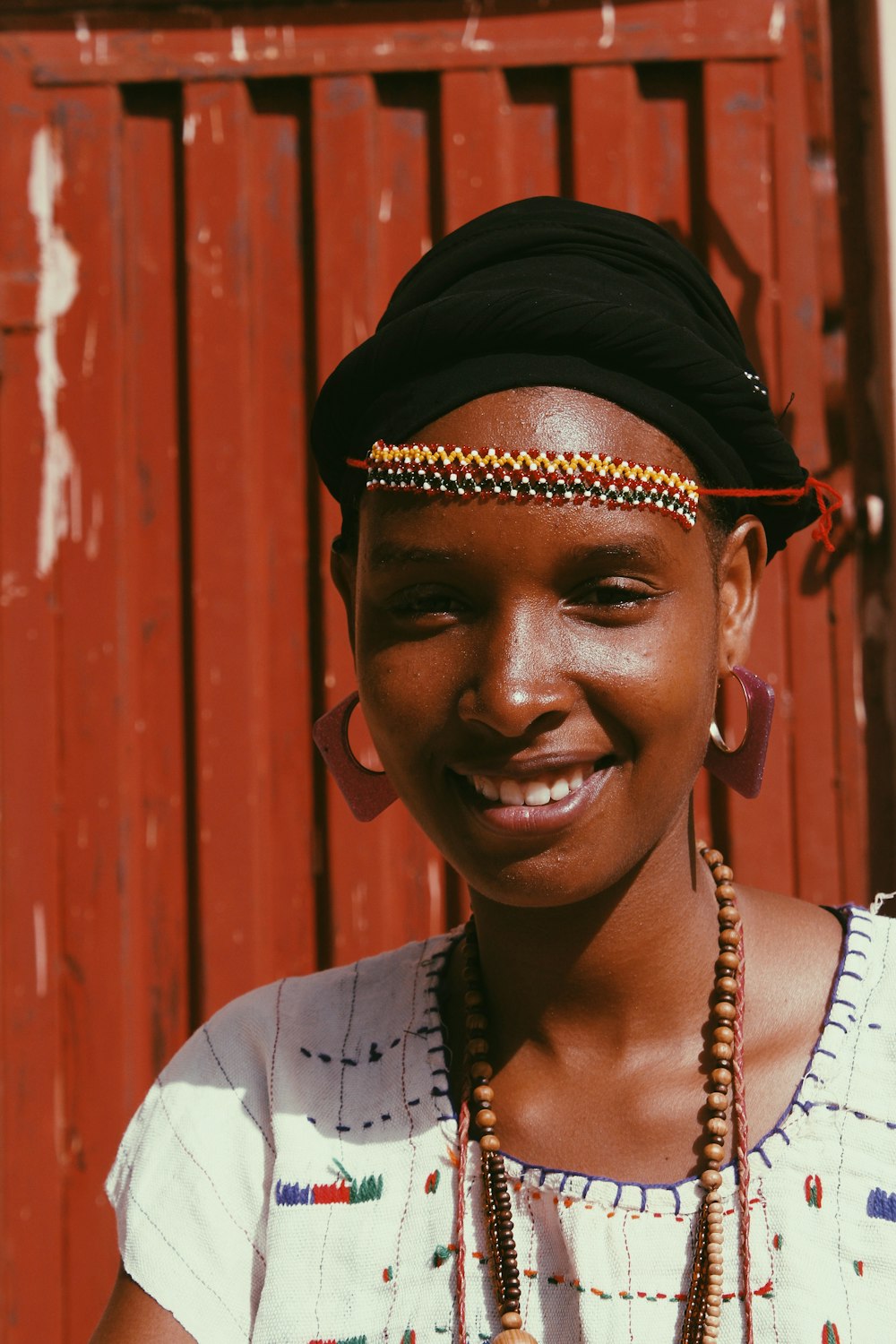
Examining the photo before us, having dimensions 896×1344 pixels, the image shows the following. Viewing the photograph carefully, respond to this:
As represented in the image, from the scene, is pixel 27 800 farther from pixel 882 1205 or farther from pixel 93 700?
pixel 882 1205

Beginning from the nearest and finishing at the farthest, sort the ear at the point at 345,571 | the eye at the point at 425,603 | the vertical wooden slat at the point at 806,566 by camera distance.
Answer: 1. the eye at the point at 425,603
2. the ear at the point at 345,571
3. the vertical wooden slat at the point at 806,566

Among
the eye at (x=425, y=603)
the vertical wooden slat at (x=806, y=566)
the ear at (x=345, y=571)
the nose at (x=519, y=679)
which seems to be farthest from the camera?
the vertical wooden slat at (x=806, y=566)

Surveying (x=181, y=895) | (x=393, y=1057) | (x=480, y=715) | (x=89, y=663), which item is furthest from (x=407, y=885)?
(x=480, y=715)

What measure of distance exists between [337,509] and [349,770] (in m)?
1.19

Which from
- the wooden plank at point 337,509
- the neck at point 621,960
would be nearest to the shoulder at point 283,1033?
the neck at point 621,960

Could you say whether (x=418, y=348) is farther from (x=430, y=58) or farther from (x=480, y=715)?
(x=430, y=58)

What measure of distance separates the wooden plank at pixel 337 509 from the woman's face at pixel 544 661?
135 centimetres

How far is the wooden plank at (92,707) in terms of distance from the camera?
2.90 metres

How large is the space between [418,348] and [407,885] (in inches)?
64.6

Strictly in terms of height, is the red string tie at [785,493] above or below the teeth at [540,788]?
above

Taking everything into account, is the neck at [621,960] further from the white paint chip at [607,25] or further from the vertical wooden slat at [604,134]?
the white paint chip at [607,25]

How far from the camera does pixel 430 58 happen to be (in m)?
2.90

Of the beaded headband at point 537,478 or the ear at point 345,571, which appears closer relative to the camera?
the beaded headband at point 537,478

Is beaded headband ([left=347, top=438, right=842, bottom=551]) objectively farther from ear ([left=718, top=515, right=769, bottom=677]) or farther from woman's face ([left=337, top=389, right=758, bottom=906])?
ear ([left=718, top=515, right=769, bottom=677])
